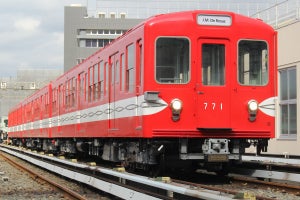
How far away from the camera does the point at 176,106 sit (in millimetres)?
10422

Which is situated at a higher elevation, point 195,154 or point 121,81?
point 121,81

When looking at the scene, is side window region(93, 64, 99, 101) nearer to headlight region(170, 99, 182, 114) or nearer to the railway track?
the railway track

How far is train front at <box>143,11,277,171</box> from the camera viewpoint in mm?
10469

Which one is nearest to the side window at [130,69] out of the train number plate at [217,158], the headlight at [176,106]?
the headlight at [176,106]

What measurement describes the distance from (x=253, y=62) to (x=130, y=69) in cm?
257

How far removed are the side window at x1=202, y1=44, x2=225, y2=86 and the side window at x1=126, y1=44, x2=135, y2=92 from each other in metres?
1.48

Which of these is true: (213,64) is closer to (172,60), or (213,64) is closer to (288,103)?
(172,60)

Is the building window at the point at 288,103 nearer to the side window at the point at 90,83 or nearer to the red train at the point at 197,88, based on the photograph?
the side window at the point at 90,83

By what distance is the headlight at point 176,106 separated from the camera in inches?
410

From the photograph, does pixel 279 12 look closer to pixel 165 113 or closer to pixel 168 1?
pixel 165 113

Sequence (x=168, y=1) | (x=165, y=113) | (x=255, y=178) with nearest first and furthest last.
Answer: (x=165, y=113) → (x=255, y=178) → (x=168, y=1)

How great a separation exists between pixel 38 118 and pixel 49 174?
12.2 metres

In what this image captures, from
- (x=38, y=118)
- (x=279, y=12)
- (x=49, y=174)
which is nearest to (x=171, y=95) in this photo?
(x=49, y=174)

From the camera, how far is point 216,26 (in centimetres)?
1088
